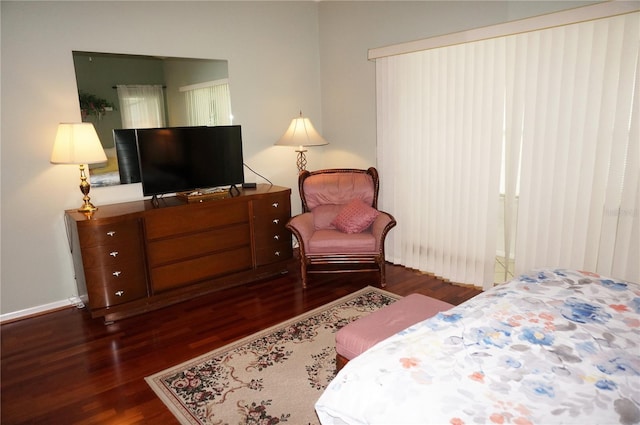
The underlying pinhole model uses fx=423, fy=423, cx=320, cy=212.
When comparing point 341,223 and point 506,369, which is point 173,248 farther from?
point 506,369

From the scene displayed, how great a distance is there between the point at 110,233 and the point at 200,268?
813 mm

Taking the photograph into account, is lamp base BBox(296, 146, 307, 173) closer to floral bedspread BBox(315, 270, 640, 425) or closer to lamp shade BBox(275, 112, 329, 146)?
lamp shade BBox(275, 112, 329, 146)

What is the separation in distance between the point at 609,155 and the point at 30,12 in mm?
4358

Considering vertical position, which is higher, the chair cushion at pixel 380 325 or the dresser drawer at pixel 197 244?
the dresser drawer at pixel 197 244

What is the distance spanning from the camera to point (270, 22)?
4578mm

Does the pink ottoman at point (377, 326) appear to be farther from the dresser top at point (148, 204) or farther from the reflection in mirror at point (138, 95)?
the reflection in mirror at point (138, 95)

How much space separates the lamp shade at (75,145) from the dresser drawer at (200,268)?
1.02 metres

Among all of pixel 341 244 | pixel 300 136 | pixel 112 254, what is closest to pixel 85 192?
pixel 112 254

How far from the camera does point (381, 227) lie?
3865 millimetres

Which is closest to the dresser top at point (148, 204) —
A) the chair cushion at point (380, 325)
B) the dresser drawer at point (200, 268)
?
the dresser drawer at point (200, 268)

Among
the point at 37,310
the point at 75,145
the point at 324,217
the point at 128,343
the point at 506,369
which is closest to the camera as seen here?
the point at 506,369

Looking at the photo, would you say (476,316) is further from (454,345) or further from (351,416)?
(351,416)

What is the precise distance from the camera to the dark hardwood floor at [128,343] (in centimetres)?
233

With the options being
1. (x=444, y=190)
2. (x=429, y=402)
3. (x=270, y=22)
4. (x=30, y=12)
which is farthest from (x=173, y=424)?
(x=270, y=22)
